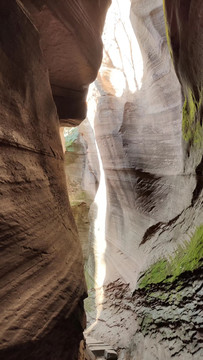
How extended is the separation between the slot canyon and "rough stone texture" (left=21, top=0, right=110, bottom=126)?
0.08 ft

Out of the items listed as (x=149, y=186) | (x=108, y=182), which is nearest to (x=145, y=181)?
(x=149, y=186)

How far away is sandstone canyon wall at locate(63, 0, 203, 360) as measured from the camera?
14.9 feet

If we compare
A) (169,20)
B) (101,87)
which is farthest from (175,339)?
(101,87)

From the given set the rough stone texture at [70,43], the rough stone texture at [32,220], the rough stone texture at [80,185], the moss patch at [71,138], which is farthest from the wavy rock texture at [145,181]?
the moss patch at [71,138]

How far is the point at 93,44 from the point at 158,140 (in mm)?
3325

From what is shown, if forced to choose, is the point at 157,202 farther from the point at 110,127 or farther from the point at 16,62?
the point at 16,62

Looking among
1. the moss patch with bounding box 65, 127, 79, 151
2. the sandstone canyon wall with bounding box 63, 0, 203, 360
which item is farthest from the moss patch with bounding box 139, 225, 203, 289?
the moss patch with bounding box 65, 127, 79, 151

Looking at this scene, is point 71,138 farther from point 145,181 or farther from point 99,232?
point 145,181

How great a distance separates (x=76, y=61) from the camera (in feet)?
16.7

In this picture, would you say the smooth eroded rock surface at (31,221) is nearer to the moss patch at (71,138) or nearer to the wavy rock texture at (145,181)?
the wavy rock texture at (145,181)

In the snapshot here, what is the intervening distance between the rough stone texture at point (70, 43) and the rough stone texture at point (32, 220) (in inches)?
9.6

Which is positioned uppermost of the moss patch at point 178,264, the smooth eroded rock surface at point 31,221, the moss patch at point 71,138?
the moss patch at point 71,138

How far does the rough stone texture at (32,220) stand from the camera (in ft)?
7.07

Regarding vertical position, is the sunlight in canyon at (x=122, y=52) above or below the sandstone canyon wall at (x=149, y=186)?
above
